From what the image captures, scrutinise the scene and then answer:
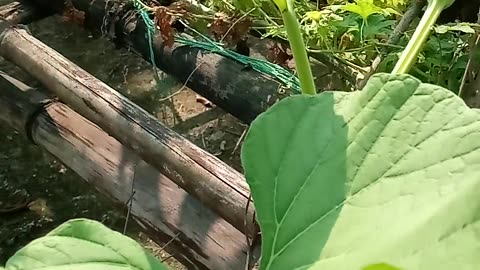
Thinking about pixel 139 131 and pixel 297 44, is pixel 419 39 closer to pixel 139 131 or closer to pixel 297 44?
pixel 297 44

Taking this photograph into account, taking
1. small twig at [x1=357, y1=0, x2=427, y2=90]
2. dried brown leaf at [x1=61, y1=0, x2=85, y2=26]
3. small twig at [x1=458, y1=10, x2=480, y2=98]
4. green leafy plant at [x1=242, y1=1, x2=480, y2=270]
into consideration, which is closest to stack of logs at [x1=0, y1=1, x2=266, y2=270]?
dried brown leaf at [x1=61, y1=0, x2=85, y2=26]

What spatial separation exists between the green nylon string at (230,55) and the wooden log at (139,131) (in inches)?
11.4

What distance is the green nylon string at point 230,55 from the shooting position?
1986 mm

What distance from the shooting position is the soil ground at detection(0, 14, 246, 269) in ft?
7.45

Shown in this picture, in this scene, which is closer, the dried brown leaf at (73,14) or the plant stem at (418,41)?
the plant stem at (418,41)

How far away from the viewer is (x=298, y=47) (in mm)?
1075

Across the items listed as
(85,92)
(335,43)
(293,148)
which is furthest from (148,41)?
(293,148)

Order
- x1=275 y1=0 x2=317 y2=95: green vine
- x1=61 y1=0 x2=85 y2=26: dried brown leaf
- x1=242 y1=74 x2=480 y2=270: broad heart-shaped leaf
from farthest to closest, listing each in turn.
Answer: x1=61 y1=0 x2=85 y2=26: dried brown leaf → x1=275 y1=0 x2=317 y2=95: green vine → x1=242 y1=74 x2=480 y2=270: broad heart-shaped leaf

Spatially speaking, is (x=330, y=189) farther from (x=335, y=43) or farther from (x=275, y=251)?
(x=335, y=43)

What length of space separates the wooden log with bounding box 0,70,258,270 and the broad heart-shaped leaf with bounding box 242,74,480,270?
2.35 ft

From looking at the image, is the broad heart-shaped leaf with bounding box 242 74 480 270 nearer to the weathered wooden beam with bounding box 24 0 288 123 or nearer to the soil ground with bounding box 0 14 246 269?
the weathered wooden beam with bounding box 24 0 288 123

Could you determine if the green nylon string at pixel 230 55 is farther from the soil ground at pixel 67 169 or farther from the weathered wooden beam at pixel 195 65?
the soil ground at pixel 67 169

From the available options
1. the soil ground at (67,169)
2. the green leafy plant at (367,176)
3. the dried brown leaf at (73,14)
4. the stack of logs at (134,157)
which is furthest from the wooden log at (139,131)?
the green leafy plant at (367,176)

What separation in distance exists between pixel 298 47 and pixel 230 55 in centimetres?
106
